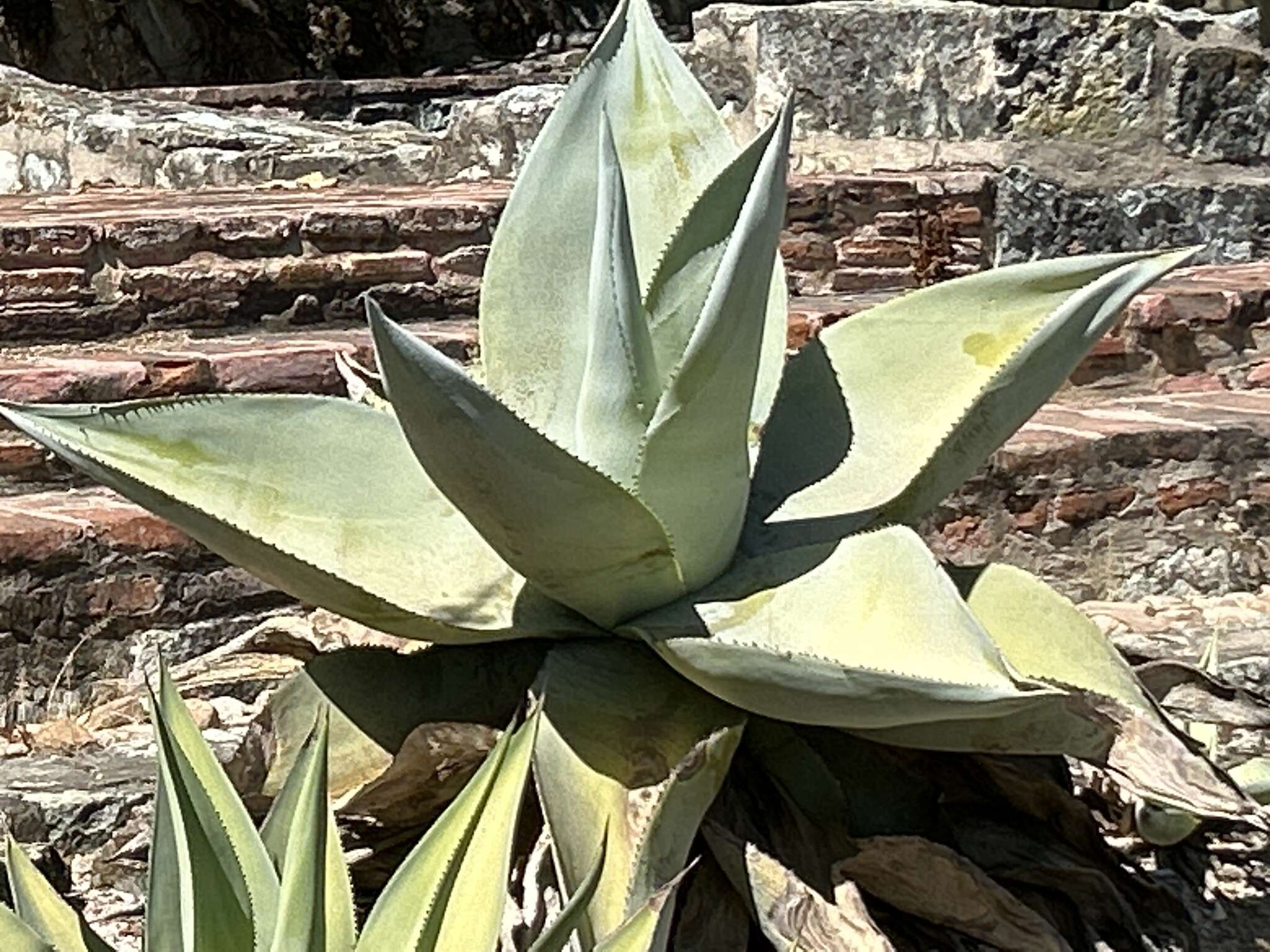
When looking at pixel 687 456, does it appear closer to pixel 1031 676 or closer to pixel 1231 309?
pixel 1031 676

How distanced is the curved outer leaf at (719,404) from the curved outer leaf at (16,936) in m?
0.48

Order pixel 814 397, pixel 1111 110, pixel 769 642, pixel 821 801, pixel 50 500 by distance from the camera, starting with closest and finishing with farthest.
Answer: pixel 769 642 < pixel 821 801 < pixel 814 397 < pixel 50 500 < pixel 1111 110

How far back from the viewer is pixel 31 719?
216cm

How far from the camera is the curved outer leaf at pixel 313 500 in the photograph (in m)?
1.14

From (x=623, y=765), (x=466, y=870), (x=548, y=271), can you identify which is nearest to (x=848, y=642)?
(x=623, y=765)

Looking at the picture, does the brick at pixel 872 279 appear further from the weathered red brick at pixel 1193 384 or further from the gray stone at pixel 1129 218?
the weathered red brick at pixel 1193 384

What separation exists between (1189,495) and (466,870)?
6.24ft

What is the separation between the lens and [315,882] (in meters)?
0.96

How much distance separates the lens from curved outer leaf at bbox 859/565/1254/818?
113 cm

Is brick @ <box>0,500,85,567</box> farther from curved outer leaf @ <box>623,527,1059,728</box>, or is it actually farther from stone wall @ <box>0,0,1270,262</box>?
stone wall @ <box>0,0,1270,262</box>

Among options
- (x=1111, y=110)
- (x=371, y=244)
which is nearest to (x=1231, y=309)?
(x=1111, y=110)

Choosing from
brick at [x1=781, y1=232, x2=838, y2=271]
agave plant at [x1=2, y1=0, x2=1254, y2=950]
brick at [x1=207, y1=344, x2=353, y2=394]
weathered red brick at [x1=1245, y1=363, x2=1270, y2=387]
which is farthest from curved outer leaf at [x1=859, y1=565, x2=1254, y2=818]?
brick at [x1=781, y1=232, x2=838, y2=271]

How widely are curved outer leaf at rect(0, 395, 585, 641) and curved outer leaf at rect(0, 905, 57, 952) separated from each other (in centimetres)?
28

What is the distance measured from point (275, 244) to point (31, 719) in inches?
58.0
